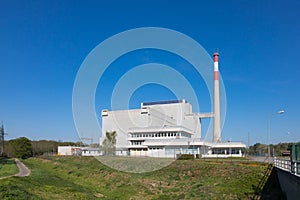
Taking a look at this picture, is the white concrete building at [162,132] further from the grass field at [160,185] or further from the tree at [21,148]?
the tree at [21,148]

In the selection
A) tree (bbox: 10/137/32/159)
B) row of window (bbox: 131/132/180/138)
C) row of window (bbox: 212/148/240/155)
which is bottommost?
tree (bbox: 10/137/32/159)

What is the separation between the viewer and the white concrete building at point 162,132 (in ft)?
200

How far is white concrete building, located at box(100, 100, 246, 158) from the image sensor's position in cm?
6106

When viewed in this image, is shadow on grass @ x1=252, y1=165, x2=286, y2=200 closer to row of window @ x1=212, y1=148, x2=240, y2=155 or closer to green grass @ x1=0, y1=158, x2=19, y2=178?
green grass @ x1=0, y1=158, x2=19, y2=178

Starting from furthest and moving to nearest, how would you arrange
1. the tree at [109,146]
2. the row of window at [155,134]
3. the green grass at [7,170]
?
1. the tree at [109,146]
2. the row of window at [155,134]
3. the green grass at [7,170]

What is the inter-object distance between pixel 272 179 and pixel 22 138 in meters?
84.1

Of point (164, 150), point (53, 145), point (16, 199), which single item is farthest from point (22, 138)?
point (16, 199)

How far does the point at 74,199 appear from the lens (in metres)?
24.0

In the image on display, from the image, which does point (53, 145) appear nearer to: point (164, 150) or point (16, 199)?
point (164, 150)

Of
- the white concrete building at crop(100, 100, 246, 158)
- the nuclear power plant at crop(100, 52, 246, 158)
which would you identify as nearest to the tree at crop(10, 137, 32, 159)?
the nuclear power plant at crop(100, 52, 246, 158)

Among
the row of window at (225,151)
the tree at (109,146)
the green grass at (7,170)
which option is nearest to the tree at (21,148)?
the tree at (109,146)

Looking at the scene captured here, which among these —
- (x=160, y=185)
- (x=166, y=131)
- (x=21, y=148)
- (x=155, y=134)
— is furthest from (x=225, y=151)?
(x=21, y=148)

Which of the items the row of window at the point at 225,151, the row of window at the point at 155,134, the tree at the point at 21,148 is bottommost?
the tree at the point at 21,148

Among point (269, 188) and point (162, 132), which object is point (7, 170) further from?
point (162, 132)
